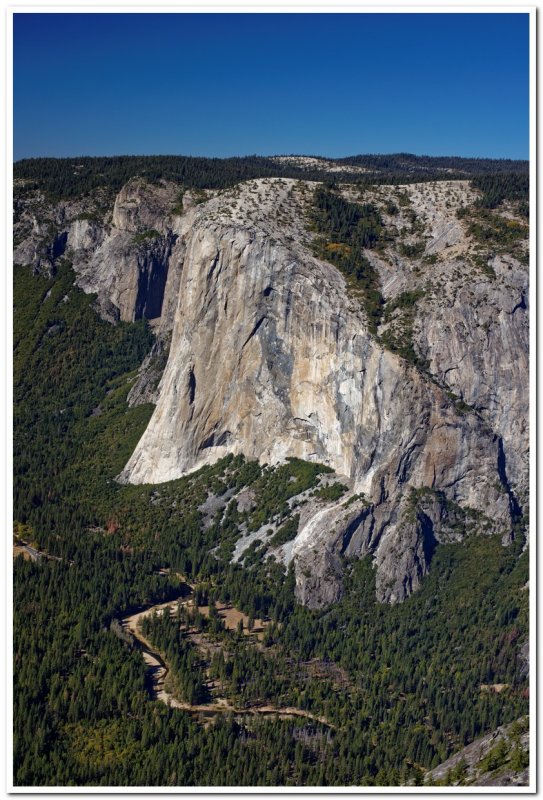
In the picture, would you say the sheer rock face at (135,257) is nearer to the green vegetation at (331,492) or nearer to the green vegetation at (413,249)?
the green vegetation at (413,249)

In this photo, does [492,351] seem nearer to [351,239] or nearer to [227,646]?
[351,239]

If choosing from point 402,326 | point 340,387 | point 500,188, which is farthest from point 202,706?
point 500,188

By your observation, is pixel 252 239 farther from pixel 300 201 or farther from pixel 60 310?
pixel 60 310

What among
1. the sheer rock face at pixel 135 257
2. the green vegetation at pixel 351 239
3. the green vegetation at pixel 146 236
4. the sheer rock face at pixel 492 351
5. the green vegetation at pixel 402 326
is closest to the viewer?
the sheer rock face at pixel 492 351

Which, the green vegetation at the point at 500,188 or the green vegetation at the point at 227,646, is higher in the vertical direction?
the green vegetation at the point at 500,188

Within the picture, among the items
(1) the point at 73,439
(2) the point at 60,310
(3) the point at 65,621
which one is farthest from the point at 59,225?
(3) the point at 65,621

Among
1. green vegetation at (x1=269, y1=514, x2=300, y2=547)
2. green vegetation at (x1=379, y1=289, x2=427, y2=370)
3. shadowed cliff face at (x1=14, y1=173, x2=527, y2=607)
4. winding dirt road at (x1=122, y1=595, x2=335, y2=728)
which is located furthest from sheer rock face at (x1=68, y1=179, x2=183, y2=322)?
winding dirt road at (x1=122, y1=595, x2=335, y2=728)

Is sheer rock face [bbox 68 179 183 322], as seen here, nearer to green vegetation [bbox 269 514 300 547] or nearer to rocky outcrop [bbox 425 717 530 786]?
green vegetation [bbox 269 514 300 547]

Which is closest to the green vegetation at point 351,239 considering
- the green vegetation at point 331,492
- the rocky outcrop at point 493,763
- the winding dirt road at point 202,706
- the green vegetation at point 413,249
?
the green vegetation at point 413,249
